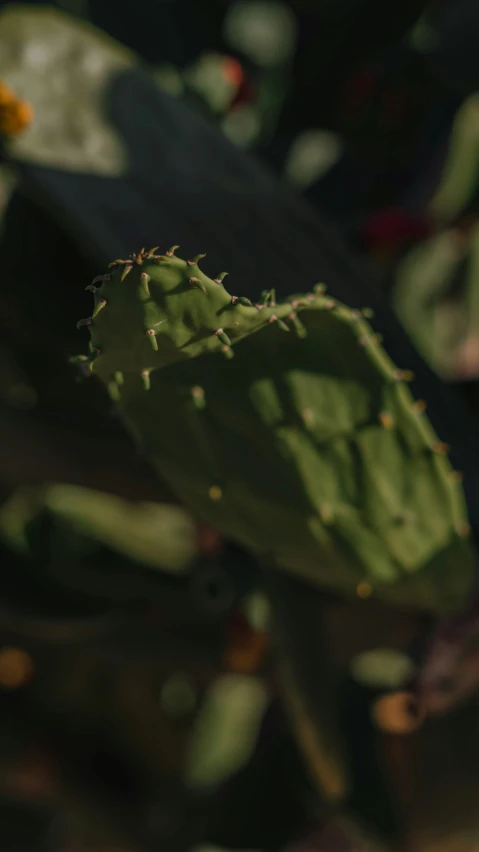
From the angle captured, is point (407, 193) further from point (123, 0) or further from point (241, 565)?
point (241, 565)

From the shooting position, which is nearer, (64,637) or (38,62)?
(38,62)

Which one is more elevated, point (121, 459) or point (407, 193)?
point (407, 193)

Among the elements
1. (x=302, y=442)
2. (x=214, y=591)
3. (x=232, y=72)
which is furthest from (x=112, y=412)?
(x=232, y=72)

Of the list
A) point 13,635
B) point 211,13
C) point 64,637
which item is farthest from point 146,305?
point 211,13

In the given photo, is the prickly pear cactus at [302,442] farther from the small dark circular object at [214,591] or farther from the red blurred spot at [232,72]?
the red blurred spot at [232,72]

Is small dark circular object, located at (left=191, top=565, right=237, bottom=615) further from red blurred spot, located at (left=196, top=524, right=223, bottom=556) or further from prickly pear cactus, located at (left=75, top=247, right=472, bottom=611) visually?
prickly pear cactus, located at (left=75, top=247, right=472, bottom=611)

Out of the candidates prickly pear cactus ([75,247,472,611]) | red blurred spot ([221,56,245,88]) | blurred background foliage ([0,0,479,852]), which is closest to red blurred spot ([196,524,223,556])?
blurred background foliage ([0,0,479,852])

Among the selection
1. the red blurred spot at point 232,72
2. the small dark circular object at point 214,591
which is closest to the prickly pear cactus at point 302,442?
the small dark circular object at point 214,591
